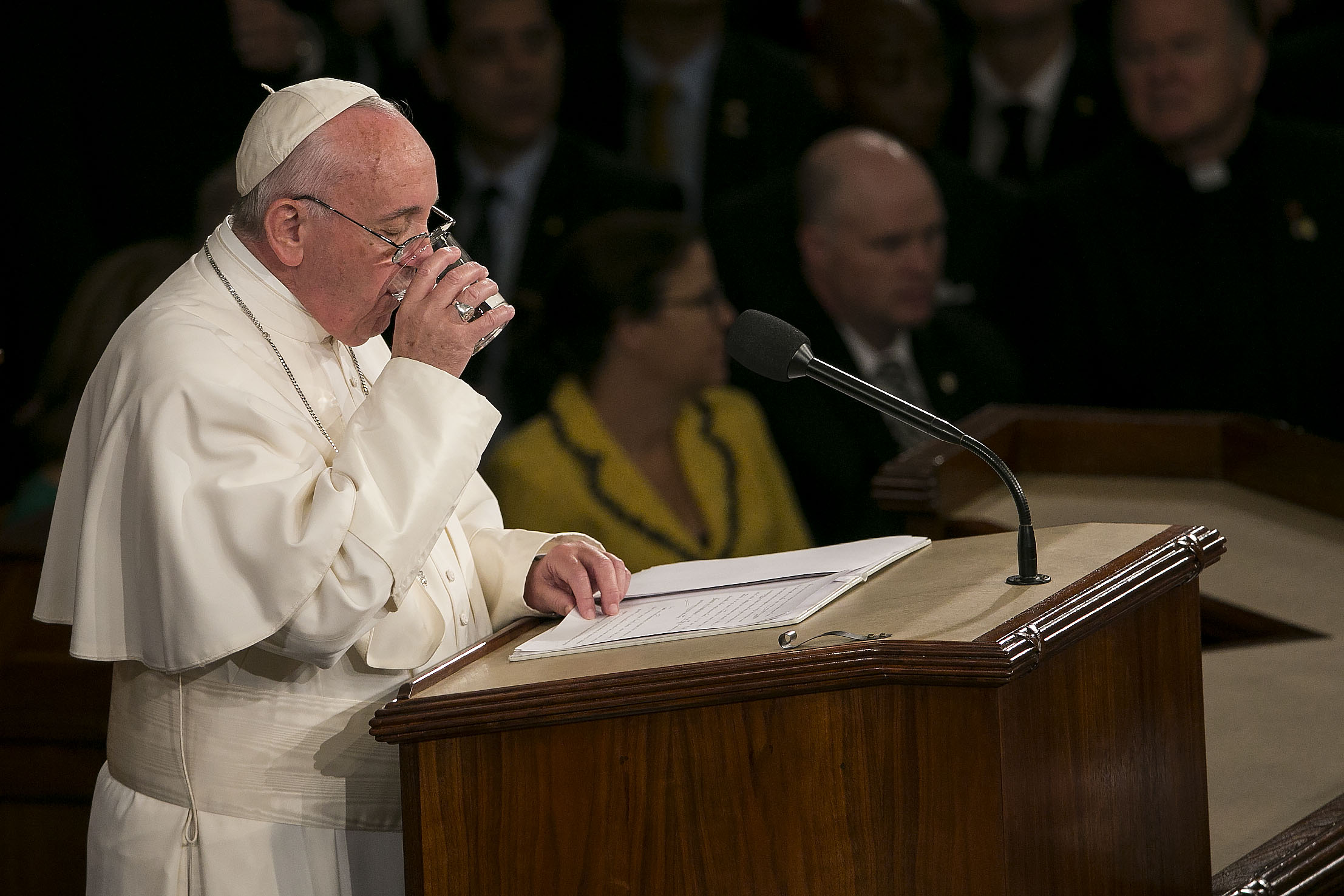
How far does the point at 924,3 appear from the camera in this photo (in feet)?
18.1

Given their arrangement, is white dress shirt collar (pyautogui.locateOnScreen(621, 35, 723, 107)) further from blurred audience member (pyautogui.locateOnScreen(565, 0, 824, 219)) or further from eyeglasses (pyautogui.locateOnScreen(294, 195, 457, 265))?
eyeglasses (pyautogui.locateOnScreen(294, 195, 457, 265))

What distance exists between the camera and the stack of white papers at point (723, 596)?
5.60 feet

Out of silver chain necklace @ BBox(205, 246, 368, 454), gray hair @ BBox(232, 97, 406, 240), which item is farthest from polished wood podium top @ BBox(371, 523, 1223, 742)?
gray hair @ BBox(232, 97, 406, 240)

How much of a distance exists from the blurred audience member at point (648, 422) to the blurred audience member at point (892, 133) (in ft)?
0.87

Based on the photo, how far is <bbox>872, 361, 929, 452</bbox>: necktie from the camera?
523cm

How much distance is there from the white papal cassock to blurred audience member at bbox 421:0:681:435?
3.20 m

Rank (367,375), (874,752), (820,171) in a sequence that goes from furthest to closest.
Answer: (820,171)
(367,375)
(874,752)

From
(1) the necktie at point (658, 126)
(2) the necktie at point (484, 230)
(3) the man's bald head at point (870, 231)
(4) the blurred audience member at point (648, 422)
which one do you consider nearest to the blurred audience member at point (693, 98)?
(1) the necktie at point (658, 126)

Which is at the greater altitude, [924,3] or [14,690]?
[924,3]

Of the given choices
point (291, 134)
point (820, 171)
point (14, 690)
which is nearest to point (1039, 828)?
point (291, 134)

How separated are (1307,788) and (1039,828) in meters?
1.13

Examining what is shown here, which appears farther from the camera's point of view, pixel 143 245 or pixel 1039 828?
pixel 143 245

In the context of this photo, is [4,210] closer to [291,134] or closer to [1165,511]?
[291,134]

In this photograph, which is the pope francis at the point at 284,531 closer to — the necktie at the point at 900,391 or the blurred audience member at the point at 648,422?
the blurred audience member at the point at 648,422
